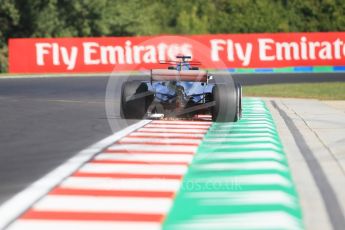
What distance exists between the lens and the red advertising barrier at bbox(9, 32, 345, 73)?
128ft

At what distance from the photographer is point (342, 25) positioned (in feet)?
223

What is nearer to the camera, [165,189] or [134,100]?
[165,189]

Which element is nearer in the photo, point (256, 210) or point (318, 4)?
point (256, 210)

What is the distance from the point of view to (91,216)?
6160 millimetres

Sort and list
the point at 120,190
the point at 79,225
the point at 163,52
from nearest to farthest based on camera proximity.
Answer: the point at 79,225 → the point at 120,190 → the point at 163,52

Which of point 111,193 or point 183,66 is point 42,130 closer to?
point 183,66

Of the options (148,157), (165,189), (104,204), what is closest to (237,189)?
(165,189)

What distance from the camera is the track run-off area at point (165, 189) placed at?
19.8 feet

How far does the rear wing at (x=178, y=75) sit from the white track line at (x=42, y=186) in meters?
2.95

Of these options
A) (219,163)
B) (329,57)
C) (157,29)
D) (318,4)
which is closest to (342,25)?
(318,4)

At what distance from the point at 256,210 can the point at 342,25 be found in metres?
64.0

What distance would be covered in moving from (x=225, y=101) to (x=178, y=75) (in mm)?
966

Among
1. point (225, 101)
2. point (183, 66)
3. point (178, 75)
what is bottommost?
point (225, 101)

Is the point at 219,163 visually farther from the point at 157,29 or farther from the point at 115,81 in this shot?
the point at 157,29
